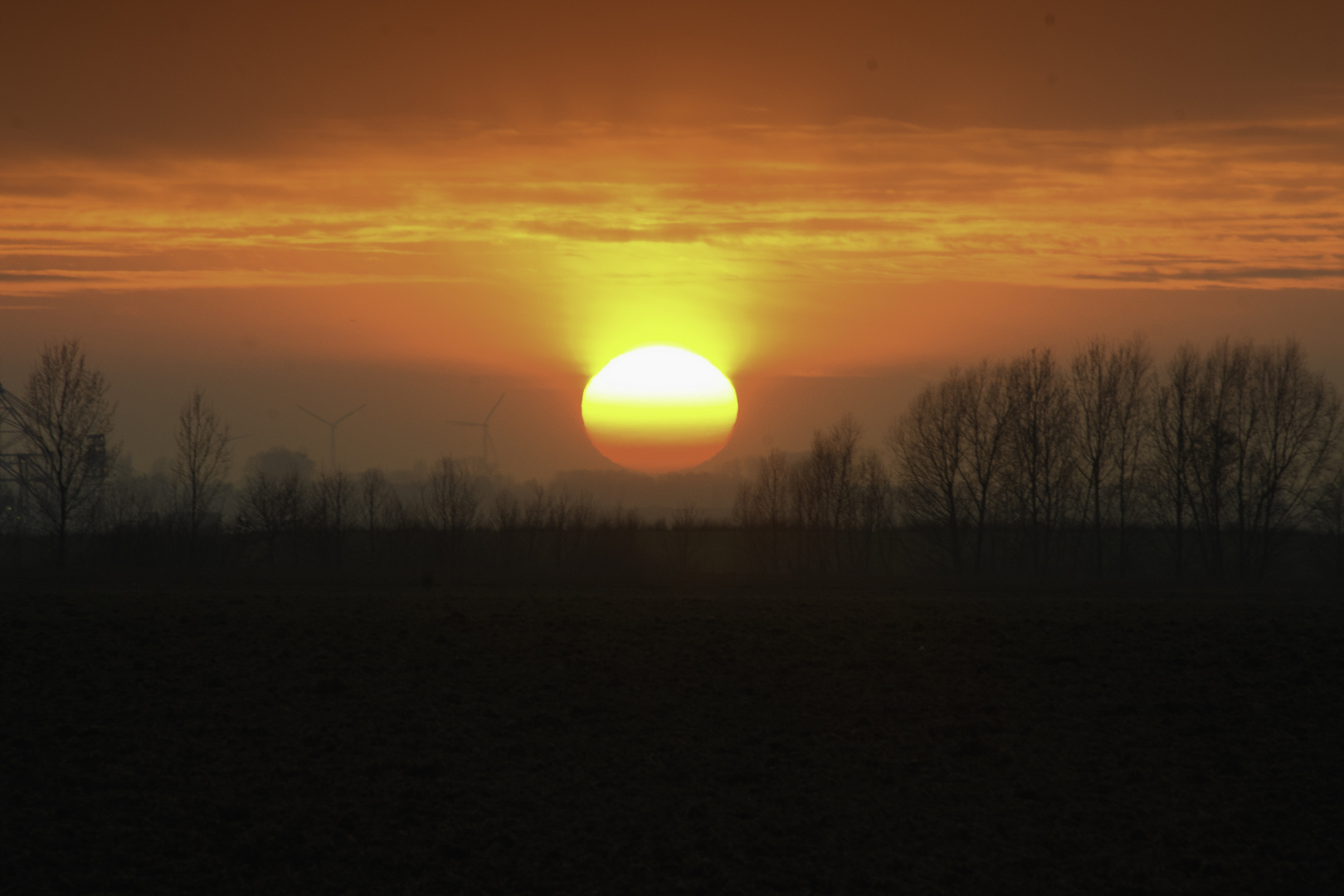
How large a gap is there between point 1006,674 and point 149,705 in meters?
15.6

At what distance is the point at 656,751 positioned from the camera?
56.9 ft

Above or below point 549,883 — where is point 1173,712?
above

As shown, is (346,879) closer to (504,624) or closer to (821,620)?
(504,624)

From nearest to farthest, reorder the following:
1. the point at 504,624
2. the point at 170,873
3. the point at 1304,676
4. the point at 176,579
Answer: the point at 170,873
the point at 1304,676
the point at 504,624
the point at 176,579

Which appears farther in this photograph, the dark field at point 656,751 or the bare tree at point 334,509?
the bare tree at point 334,509

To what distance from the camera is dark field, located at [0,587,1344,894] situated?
13805 mm

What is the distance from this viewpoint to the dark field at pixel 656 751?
13805 mm

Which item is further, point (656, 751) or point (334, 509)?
point (334, 509)

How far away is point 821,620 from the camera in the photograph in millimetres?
24906

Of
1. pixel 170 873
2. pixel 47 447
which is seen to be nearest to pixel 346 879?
pixel 170 873

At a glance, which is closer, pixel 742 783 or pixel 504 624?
pixel 742 783

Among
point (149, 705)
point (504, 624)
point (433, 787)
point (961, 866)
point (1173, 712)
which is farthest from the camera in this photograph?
point (504, 624)

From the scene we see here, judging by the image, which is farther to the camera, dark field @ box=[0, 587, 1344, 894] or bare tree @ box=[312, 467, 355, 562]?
bare tree @ box=[312, 467, 355, 562]

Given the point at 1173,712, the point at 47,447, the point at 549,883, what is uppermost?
the point at 47,447
